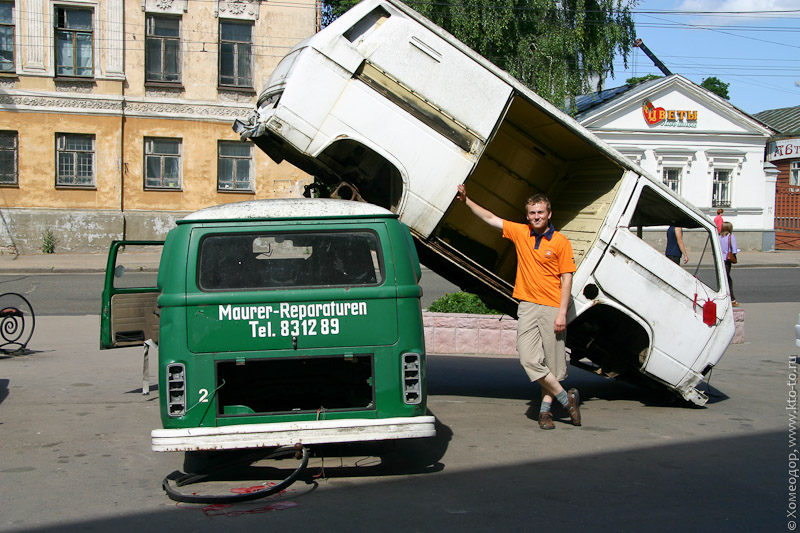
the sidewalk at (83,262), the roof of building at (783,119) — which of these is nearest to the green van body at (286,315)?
the sidewalk at (83,262)

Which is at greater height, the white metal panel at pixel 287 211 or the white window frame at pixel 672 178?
the white window frame at pixel 672 178

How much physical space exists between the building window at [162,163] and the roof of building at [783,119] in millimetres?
27738

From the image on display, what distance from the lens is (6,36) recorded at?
2500cm

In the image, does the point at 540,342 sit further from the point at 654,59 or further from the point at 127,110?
the point at 654,59

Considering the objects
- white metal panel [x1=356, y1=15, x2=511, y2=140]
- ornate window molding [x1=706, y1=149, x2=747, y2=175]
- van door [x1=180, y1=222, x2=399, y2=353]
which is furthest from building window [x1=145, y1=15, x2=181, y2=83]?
van door [x1=180, y1=222, x2=399, y2=353]

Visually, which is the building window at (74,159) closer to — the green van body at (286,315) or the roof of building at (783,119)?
the green van body at (286,315)

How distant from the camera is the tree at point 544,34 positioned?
2714cm

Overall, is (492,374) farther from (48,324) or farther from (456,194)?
(48,324)

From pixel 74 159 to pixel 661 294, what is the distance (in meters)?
22.6

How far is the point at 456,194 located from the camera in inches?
271

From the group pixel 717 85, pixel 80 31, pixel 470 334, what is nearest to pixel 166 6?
pixel 80 31

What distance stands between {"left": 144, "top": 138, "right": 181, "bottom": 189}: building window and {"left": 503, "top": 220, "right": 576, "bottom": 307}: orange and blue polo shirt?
21417 mm

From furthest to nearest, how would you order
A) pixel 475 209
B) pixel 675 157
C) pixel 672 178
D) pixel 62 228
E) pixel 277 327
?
pixel 672 178 < pixel 675 157 < pixel 62 228 < pixel 475 209 < pixel 277 327

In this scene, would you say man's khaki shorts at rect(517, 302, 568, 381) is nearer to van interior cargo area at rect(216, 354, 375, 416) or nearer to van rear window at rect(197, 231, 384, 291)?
van interior cargo area at rect(216, 354, 375, 416)
